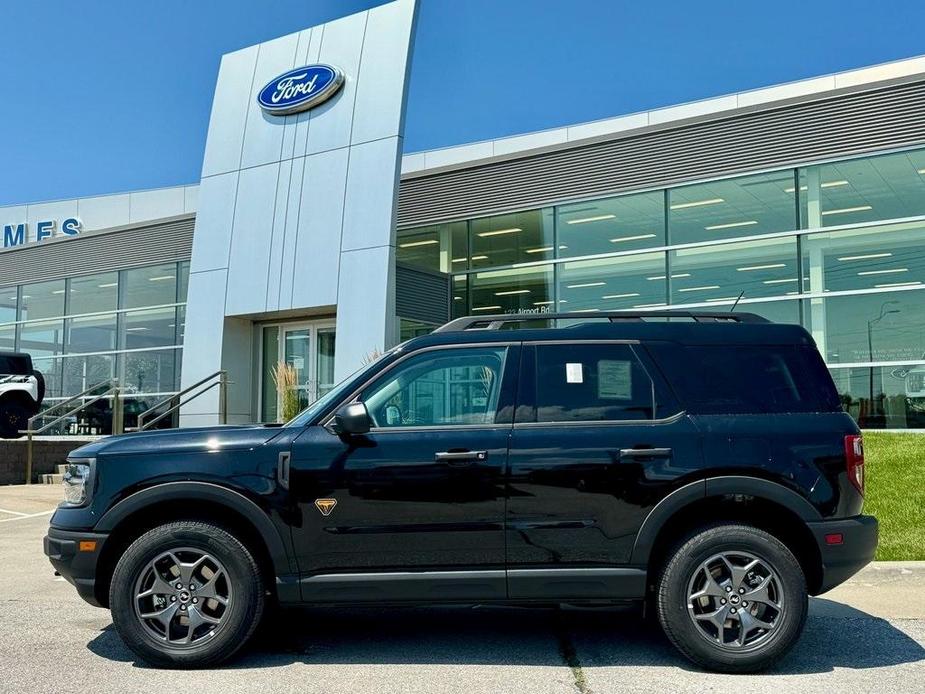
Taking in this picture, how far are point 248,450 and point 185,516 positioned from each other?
1.82 feet

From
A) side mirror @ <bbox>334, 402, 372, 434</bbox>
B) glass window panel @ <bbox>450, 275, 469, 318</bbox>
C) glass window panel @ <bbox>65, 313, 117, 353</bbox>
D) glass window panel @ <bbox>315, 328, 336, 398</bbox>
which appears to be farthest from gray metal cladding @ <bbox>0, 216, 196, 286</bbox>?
side mirror @ <bbox>334, 402, 372, 434</bbox>

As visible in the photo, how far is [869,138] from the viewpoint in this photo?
14828 millimetres

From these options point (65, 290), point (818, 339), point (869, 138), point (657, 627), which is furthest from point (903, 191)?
point (65, 290)

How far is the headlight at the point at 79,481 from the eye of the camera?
5.30 meters

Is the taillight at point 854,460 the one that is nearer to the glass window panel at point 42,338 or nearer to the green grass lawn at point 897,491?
Answer: the green grass lawn at point 897,491

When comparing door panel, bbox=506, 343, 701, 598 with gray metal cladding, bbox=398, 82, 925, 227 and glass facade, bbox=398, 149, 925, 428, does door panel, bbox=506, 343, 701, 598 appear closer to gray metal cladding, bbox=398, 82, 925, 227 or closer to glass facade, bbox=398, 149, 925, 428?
glass facade, bbox=398, 149, 925, 428

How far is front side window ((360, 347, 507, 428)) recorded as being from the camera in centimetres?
534

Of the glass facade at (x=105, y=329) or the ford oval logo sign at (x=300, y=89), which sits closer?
the ford oval logo sign at (x=300, y=89)

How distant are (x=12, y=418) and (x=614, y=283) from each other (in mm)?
12113

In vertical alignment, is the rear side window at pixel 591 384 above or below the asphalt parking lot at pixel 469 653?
above

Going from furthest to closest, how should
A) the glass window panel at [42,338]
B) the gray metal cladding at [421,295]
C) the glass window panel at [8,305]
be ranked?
the glass window panel at [8,305] < the glass window panel at [42,338] < the gray metal cladding at [421,295]

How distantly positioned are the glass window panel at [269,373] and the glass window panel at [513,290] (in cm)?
404

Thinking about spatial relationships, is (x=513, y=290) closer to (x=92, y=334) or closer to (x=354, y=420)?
(x=92, y=334)

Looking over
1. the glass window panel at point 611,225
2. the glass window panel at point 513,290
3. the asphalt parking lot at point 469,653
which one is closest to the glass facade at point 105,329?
the glass window panel at point 513,290
